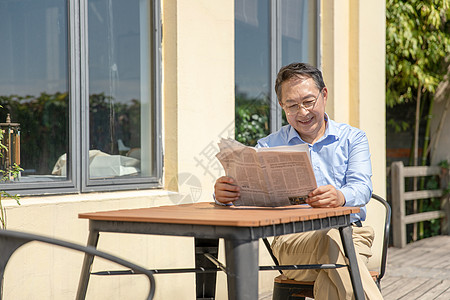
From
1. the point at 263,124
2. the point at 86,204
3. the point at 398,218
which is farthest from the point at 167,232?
the point at 398,218

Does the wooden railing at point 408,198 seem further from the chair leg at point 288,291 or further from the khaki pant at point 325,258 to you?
the chair leg at point 288,291

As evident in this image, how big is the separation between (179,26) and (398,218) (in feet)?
16.5

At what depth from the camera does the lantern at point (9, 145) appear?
359cm

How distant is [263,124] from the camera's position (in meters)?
5.67

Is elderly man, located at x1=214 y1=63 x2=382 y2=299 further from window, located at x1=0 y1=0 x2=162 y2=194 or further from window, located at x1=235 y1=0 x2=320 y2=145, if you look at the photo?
window, located at x1=235 y1=0 x2=320 y2=145

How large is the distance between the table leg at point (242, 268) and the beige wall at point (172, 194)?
165 cm

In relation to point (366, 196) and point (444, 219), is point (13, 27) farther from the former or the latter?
point (444, 219)

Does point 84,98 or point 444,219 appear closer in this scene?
point 84,98

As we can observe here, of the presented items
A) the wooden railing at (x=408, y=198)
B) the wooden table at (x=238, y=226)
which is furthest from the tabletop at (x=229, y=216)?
the wooden railing at (x=408, y=198)

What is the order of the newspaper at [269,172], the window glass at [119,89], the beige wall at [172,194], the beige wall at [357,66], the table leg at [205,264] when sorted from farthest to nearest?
the beige wall at [357,66] < the window glass at [119,89] < the beige wall at [172,194] < the table leg at [205,264] < the newspaper at [269,172]

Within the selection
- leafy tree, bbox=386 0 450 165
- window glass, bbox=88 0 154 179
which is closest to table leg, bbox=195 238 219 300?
window glass, bbox=88 0 154 179

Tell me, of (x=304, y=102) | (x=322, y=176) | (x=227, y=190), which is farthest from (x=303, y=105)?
(x=227, y=190)

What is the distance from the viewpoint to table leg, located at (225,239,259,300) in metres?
2.14

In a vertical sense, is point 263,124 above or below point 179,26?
below
